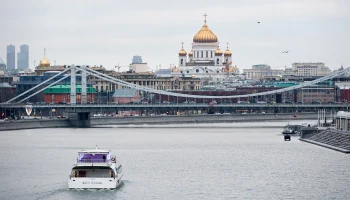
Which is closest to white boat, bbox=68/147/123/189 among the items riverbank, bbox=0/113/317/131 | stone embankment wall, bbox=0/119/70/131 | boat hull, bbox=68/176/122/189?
boat hull, bbox=68/176/122/189

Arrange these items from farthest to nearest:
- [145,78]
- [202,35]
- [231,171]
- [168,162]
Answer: [202,35], [145,78], [168,162], [231,171]

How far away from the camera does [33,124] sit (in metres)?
108

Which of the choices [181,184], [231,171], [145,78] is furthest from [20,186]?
[145,78]

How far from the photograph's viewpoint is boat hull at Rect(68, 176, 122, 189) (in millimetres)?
51531

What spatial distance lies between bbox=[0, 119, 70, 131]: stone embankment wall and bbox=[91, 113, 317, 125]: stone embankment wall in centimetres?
459

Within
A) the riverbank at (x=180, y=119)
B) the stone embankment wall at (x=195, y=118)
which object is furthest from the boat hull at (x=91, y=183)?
the stone embankment wall at (x=195, y=118)

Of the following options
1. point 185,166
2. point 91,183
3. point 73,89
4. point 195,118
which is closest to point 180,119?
point 195,118

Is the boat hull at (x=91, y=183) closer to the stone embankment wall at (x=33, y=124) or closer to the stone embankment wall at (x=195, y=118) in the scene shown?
the stone embankment wall at (x=33, y=124)

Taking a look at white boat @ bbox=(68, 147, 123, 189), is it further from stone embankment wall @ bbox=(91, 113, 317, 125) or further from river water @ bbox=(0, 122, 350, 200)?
stone embankment wall @ bbox=(91, 113, 317, 125)

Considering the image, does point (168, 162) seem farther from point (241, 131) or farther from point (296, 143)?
point (241, 131)

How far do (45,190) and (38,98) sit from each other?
3938 inches

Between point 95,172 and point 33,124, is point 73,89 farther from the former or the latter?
point 95,172

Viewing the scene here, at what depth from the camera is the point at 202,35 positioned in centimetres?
19875

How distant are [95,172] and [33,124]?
5561 cm
